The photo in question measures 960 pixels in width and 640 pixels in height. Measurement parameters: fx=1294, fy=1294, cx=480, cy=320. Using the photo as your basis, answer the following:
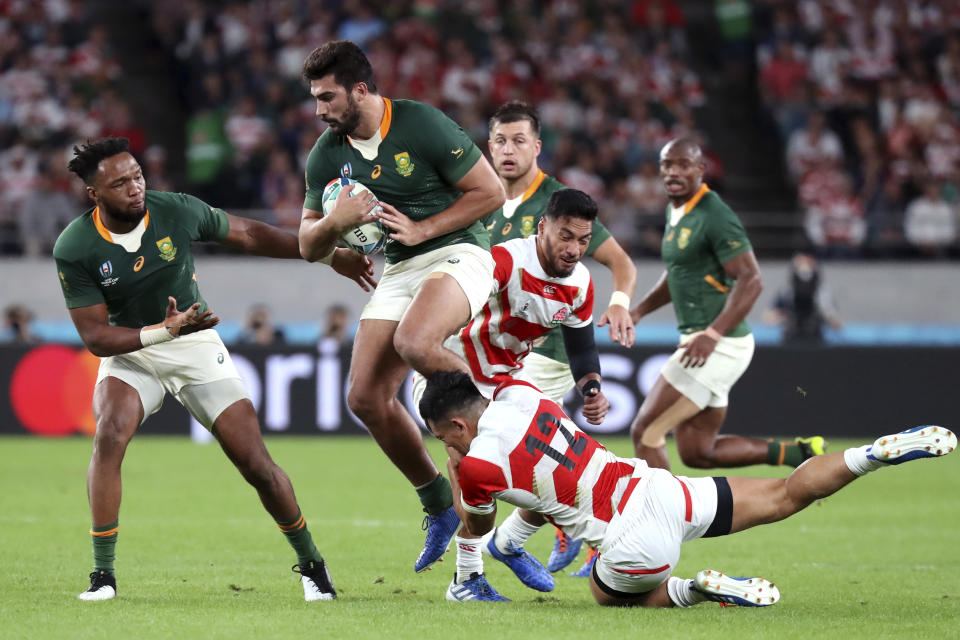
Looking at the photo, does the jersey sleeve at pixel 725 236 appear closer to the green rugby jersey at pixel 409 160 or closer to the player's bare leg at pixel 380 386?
the green rugby jersey at pixel 409 160

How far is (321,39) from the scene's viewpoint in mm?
20000

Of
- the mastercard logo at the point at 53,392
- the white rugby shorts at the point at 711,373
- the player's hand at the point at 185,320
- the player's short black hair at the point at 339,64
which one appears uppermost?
the player's short black hair at the point at 339,64

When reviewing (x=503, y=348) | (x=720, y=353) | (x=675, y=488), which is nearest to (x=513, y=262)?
(x=503, y=348)

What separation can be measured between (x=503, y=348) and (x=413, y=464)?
31.6 inches

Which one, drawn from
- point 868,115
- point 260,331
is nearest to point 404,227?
point 260,331

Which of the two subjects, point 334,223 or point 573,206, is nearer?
point 334,223

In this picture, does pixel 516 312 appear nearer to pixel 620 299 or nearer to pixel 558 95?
pixel 620 299

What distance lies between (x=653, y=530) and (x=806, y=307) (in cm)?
1063

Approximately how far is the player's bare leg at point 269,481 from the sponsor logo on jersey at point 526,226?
213 cm

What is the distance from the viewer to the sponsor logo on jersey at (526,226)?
25.7 feet

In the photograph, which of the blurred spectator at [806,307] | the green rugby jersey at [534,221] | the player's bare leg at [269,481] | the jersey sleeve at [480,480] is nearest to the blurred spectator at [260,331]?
the blurred spectator at [806,307]

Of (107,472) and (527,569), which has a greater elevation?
(107,472)

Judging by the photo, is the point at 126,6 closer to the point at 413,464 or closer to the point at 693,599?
the point at 413,464

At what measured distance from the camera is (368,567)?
7.65m
